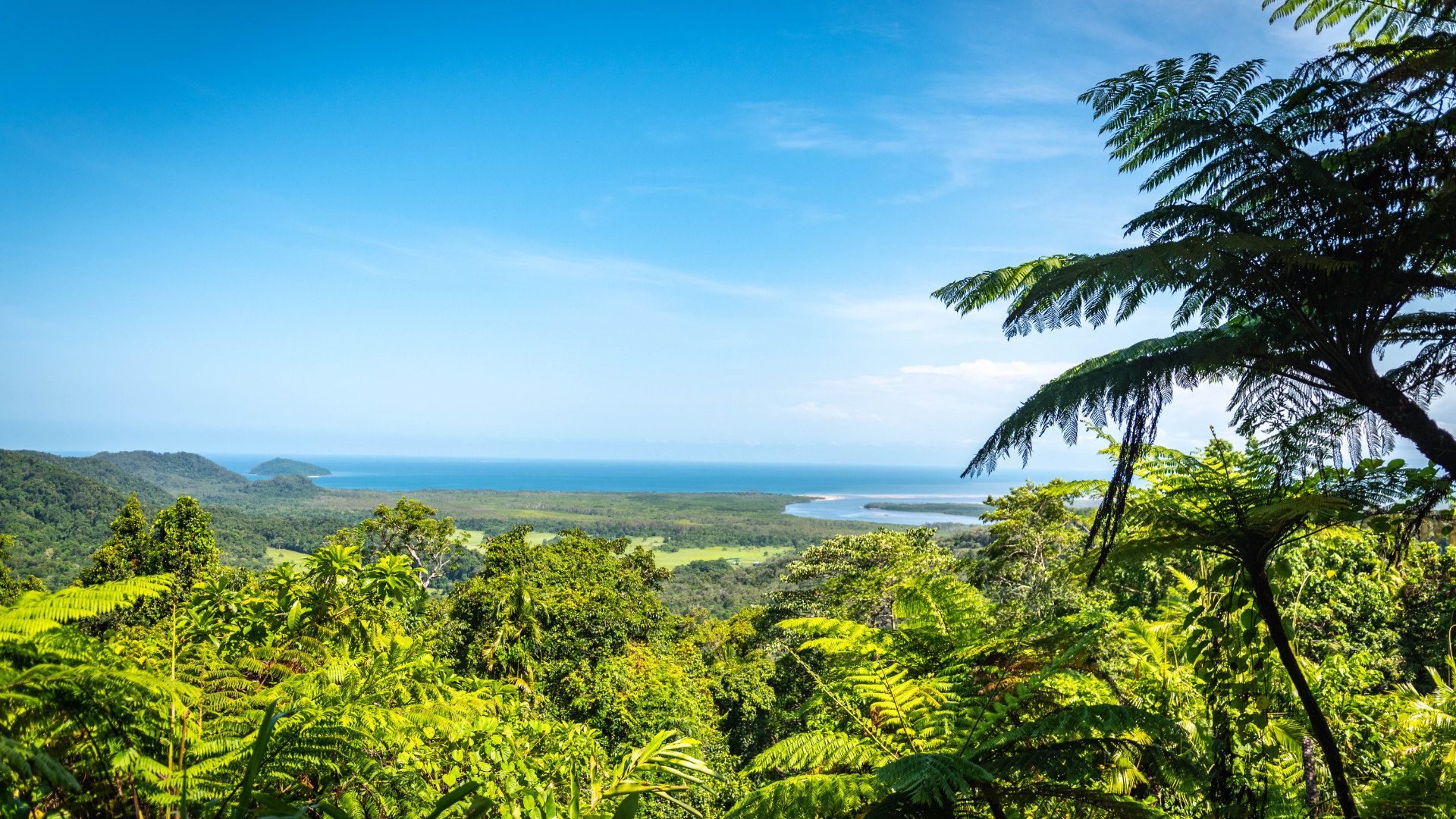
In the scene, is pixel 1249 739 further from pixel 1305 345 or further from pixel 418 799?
pixel 418 799

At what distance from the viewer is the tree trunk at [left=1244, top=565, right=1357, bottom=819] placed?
2246mm

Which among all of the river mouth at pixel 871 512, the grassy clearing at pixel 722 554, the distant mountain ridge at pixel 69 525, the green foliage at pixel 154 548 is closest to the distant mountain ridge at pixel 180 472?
the distant mountain ridge at pixel 69 525

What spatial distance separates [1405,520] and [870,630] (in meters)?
2.38

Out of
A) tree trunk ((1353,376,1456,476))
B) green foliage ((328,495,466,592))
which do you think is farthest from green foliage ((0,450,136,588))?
tree trunk ((1353,376,1456,476))

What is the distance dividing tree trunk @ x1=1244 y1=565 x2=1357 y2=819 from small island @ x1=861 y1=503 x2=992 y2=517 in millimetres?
107926

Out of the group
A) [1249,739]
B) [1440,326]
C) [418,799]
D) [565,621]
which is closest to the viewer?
[418,799]

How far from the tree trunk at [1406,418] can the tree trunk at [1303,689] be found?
2.24 feet

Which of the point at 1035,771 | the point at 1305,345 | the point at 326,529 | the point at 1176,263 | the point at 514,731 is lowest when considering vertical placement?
the point at 326,529

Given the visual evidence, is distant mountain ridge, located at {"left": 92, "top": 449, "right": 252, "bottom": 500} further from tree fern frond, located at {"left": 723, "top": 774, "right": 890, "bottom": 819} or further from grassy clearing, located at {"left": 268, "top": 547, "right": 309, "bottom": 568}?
tree fern frond, located at {"left": 723, "top": 774, "right": 890, "bottom": 819}

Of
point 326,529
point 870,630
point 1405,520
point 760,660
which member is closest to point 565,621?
point 760,660

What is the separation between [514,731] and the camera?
10.5 ft

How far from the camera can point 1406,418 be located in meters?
2.21

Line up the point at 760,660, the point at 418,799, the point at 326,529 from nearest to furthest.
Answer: the point at 418,799 → the point at 760,660 → the point at 326,529

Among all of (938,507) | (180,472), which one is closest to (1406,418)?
(938,507)
